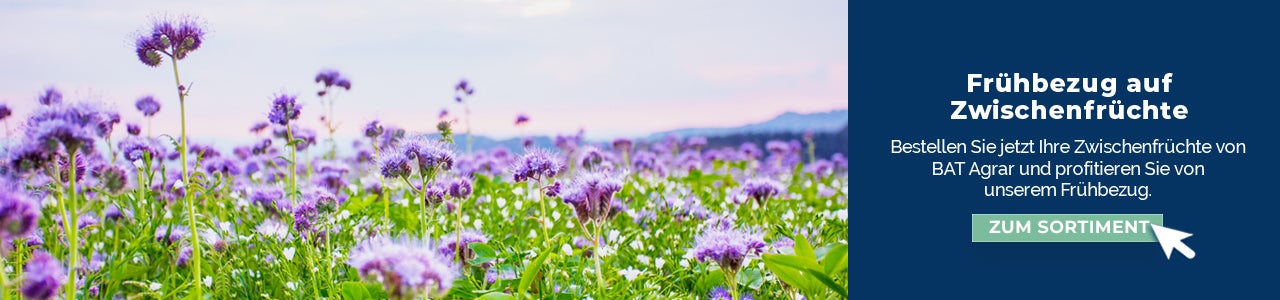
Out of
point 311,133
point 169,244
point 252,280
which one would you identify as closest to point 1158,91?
point 252,280

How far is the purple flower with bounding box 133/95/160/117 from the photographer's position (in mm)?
4659

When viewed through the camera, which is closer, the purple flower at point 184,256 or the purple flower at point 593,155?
the purple flower at point 184,256

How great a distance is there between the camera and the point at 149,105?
4.67 metres

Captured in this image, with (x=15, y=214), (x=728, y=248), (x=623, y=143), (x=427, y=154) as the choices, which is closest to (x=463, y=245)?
(x=427, y=154)

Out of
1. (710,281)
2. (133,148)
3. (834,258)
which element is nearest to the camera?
(834,258)

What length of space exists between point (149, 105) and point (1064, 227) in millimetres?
3882

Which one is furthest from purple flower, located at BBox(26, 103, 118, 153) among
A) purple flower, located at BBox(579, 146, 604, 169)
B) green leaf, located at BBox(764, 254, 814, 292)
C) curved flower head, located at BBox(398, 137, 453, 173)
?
purple flower, located at BBox(579, 146, 604, 169)

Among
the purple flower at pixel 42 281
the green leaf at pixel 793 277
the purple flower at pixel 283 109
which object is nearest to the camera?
the purple flower at pixel 42 281

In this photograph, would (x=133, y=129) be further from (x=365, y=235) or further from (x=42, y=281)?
(x=42, y=281)

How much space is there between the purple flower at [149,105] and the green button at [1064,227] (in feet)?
11.8

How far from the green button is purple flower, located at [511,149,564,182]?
134 cm

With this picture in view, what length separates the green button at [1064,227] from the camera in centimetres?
317

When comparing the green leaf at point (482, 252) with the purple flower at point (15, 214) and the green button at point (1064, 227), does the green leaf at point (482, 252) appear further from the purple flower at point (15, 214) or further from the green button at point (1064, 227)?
the green button at point (1064, 227)

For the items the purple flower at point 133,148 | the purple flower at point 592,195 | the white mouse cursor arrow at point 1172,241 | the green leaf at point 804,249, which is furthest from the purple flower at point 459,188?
the white mouse cursor arrow at point 1172,241
